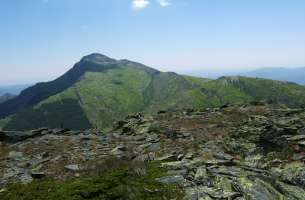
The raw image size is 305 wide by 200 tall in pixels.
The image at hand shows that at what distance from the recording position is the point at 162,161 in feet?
74.1

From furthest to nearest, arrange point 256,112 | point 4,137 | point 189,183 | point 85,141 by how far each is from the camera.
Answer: point 256,112 → point 4,137 → point 85,141 → point 189,183

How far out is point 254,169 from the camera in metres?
20.6

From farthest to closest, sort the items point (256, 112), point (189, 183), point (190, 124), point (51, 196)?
point (256, 112)
point (190, 124)
point (189, 183)
point (51, 196)

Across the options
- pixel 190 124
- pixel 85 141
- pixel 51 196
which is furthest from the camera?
pixel 190 124

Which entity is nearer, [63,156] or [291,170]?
[291,170]

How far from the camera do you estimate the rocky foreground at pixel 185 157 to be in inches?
676

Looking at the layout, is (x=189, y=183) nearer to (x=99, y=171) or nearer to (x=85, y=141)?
(x=99, y=171)

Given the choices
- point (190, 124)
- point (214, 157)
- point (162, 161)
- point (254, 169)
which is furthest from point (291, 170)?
point (190, 124)

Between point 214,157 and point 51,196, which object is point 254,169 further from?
point 51,196

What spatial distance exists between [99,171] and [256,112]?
30.3 metres

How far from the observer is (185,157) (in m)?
23.4

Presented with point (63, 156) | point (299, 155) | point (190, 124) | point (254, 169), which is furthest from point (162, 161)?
point (190, 124)

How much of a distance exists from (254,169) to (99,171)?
31.2ft

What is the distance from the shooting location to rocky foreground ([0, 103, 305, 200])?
676 inches
